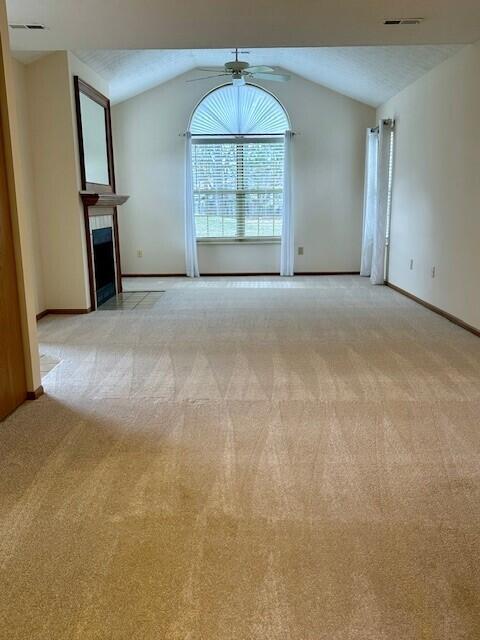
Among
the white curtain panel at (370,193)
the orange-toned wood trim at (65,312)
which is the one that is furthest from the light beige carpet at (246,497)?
the white curtain panel at (370,193)

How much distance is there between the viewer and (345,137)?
314 inches

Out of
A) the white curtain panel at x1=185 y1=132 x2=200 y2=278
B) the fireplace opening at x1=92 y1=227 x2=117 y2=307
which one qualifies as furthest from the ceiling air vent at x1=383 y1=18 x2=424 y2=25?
the white curtain panel at x1=185 y1=132 x2=200 y2=278

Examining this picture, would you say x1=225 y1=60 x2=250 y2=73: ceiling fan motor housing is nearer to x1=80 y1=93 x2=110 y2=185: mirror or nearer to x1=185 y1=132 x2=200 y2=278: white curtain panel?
x1=80 y1=93 x2=110 y2=185: mirror

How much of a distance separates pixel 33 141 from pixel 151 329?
7.74ft

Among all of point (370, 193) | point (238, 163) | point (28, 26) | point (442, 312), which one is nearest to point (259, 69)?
point (238, 163)

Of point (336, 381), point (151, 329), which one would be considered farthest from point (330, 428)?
point (151, 329)

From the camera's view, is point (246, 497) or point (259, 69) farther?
point (259, 69)

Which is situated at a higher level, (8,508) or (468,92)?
(468,92)

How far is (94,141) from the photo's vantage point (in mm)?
6090

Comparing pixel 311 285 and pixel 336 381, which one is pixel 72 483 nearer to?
pixel 336 381

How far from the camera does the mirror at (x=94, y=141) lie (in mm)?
5750

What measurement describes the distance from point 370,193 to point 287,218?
128 centimetres

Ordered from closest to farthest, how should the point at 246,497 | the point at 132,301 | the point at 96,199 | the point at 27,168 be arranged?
1. the point at 246,497
2. the point at 27,168
3. the point at 96,199
4. the point at 132,301

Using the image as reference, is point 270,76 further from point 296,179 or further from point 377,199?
point 377,199
